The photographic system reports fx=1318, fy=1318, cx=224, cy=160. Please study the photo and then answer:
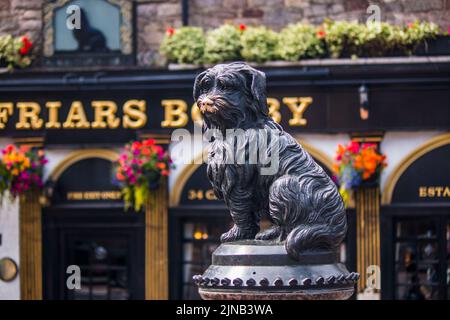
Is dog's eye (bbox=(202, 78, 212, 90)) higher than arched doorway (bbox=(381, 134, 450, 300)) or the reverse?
higher

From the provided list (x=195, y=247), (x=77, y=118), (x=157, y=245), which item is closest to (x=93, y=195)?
(x=77, y=118)

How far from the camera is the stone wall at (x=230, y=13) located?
16.8 m

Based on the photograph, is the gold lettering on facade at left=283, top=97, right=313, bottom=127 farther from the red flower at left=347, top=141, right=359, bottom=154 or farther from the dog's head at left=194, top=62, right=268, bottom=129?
the dog's head at left=194, top=62, right=268, bottom=129

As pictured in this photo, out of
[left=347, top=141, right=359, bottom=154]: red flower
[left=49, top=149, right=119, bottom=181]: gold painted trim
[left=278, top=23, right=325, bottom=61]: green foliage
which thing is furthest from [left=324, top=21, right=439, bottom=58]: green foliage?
[left=49, top=149, right=119, bottom=181]: gold painted trim

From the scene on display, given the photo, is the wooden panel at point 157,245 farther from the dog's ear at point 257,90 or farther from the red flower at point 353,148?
the dog's ear at point 257,90

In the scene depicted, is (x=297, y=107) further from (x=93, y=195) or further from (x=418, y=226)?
(x=93, y=195)

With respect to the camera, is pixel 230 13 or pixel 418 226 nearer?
pixel 418 226

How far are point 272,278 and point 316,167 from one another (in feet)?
2.57

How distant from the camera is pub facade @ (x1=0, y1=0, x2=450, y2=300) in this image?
53.0 ft

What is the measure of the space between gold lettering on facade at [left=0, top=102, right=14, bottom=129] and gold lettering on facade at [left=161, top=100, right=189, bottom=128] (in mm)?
2069

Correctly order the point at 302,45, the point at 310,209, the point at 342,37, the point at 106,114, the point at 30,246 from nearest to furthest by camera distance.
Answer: the point at 310,209 → the point at 342,37 → the point at 302,45 → the point at 106,114 → the point at 30,246

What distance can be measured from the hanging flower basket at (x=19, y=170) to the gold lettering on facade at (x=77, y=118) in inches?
22.4

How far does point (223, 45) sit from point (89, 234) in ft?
10.1

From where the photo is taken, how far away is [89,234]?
17.2m
